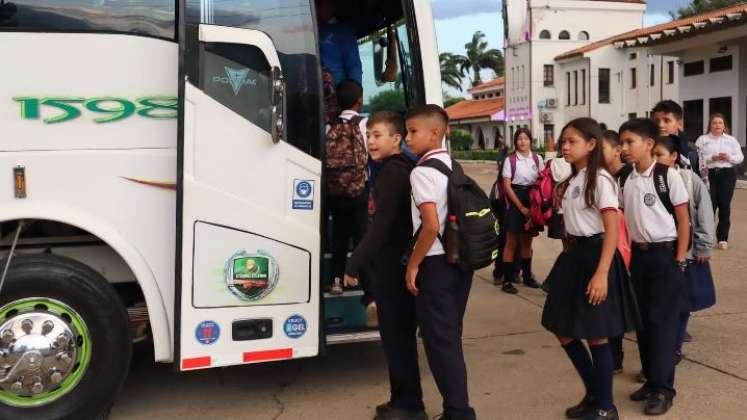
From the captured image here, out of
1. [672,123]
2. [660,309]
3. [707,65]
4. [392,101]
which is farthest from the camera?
[707,65]

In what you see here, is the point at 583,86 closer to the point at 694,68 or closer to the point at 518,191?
the point at 694,68

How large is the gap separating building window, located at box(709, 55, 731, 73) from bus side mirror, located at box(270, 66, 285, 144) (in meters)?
22.4

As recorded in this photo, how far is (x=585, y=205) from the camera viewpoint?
4.13m

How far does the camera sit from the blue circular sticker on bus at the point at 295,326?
174 inches

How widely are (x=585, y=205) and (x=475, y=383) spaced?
156cm

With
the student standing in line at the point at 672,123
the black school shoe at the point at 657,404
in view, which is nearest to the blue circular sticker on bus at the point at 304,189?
the black school shoe at the point at 657,404

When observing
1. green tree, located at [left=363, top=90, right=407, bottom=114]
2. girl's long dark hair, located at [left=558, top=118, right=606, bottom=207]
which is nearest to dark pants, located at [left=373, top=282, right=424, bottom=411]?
girl's long dark hair, located at [left=558, top=118, right=606, bottom=207]

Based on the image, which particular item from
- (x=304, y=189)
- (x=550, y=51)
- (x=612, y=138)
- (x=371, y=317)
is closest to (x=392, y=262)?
(x=304, y=189)

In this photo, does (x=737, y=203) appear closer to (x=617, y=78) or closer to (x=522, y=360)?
(x=522, y=360)

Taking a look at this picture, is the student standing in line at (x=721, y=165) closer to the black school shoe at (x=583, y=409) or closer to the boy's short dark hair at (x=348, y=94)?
the black school shoe at (x=583, y=409)

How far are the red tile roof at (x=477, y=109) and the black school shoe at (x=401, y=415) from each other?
209 feet

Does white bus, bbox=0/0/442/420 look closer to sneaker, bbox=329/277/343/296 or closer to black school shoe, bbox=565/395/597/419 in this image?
sneaker, bbox=329/277/343/296

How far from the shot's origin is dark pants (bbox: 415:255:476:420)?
3.94 m

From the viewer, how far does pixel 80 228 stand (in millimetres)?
4129
